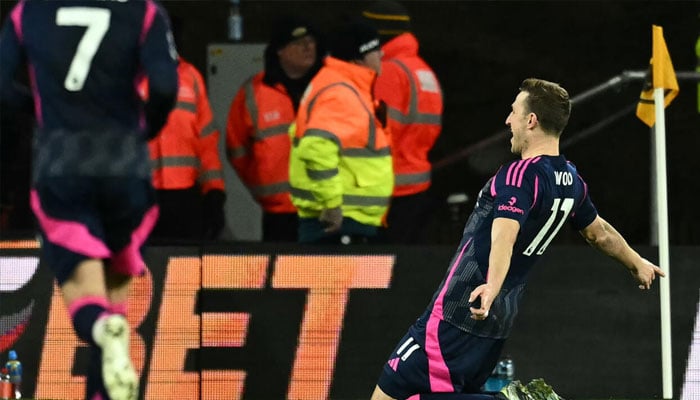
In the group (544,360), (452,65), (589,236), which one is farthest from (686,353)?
(452,65)

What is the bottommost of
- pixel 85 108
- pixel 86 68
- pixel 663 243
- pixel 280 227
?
pixel 280 227

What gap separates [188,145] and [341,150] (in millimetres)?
1164

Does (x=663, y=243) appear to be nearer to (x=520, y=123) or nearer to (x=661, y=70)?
(x=661, y=70)

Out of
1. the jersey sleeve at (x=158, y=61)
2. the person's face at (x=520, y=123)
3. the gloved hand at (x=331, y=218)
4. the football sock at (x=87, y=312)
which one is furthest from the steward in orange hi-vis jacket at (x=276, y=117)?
the football sock at (x=87, y=312)

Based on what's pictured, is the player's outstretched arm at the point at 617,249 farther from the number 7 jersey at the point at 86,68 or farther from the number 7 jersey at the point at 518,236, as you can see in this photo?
the number 7 jersey at the point at 86,68

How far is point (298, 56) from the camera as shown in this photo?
11.3 meters

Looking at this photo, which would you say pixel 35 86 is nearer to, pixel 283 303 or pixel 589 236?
pixel 589 236

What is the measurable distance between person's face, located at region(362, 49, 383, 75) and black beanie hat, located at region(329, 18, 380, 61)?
20mm

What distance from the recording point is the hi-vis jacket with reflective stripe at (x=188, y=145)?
10.8 m

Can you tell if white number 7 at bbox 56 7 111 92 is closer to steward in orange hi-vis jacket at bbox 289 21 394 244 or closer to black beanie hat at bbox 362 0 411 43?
steward in orange hi-vis jacket at bbox 289 21 394 244

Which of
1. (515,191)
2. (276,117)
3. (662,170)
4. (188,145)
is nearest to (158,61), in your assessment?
(515,191)

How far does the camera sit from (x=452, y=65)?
1344cm

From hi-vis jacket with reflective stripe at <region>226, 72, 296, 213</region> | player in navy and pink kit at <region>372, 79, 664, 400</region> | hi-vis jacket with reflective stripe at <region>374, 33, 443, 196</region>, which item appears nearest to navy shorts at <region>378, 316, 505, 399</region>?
player in navy and pink kit at <region>372, 79, 664, 400</region>

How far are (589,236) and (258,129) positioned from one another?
3985 mm
